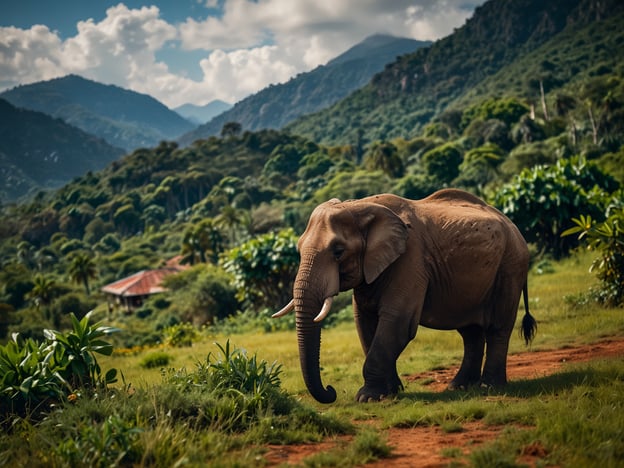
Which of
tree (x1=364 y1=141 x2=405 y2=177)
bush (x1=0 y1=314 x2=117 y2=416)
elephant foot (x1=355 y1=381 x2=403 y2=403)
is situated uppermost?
tree (x1=364 y1=141 x2=405 y2=177)

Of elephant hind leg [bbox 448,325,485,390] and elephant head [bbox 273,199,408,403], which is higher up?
elephant head [bbox 273,199,408,403]

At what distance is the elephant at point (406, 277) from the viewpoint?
22.8 feet

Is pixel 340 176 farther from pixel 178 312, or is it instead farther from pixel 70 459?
pixel 70 459

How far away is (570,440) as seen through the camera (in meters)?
4.81

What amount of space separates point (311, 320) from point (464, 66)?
153 m

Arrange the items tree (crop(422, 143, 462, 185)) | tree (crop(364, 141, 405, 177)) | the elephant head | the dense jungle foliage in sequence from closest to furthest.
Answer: the elephant head < the dense jungle foliage < tree (crop(422, 143, 462, 185)) < tree (crop(364, 141, 405, 177))

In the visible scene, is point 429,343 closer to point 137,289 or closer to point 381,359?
point 381,359

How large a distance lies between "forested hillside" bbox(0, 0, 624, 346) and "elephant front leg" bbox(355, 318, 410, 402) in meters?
6.74

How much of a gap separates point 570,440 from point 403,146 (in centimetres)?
8029

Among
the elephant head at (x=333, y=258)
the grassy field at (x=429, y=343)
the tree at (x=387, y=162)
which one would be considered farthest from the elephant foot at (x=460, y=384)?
the tree at (x=387, y=162)

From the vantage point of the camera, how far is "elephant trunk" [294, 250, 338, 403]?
662 centimetres

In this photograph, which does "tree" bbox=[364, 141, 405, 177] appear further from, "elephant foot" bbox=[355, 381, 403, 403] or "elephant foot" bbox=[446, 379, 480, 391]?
"elephant foot" bbox=[355, 381, 403, 403]

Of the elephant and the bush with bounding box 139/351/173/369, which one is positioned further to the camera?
the bush with bounding box 139/351/173/369

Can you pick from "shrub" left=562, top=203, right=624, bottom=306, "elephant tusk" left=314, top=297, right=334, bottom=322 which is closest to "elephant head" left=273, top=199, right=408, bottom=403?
"elephant tusk" left=314, top=297, right=334, bottom=322
